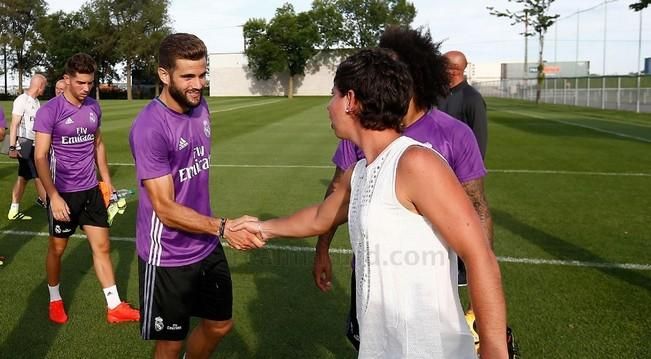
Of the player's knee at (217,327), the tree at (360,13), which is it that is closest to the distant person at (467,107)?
the player's knee at (217,327)

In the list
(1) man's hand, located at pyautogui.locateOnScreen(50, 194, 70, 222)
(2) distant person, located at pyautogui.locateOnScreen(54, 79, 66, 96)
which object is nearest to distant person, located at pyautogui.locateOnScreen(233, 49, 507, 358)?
(1) man's hand, located at pyautogui.locateOnScreen(50, 194, 70, 222)

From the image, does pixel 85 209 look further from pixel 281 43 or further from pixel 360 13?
pixel 360 13

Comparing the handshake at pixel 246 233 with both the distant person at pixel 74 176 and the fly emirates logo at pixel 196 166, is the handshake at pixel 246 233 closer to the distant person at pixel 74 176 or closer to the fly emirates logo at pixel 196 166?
the fly emirates logo at pixel 196 166

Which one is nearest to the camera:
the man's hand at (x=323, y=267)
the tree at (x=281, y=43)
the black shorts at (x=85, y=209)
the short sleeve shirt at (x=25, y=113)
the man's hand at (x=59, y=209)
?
the man's hand at (x=323, y=267)

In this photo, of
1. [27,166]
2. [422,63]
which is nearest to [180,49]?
[422,63]

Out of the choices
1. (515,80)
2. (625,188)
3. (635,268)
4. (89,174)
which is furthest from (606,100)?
(89,174)

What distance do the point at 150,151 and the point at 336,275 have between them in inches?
133

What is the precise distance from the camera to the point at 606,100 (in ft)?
128

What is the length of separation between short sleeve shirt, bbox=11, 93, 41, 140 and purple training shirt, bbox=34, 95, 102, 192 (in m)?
4.68

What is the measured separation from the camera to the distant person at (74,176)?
5.02 metres

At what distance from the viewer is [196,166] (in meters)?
3.48

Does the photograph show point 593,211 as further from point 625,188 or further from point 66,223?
point 66,223

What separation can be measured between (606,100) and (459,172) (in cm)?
4039

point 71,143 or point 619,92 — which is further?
point 619,92
